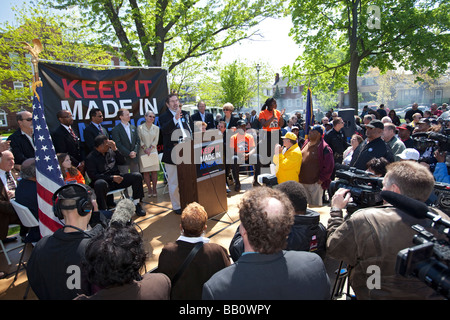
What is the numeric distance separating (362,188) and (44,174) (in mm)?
3754

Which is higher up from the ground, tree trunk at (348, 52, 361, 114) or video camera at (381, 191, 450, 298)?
tree trunk at (348, 52, 361, 114)

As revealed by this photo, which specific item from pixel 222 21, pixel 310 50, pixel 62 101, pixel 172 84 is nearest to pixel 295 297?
pixel 62 101

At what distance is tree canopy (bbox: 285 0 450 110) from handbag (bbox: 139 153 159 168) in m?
13.3

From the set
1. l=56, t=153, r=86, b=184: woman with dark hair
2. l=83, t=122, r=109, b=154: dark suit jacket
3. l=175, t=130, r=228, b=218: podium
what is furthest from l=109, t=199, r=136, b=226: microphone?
l=83, t=122, r=109, b=154: dark suit jacket

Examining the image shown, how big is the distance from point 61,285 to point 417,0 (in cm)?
2032

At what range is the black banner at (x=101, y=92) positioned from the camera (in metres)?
5.42

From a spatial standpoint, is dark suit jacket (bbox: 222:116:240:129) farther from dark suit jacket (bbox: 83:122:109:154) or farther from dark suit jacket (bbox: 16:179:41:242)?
dark suit jacket (bbox: 16:179:41:242)

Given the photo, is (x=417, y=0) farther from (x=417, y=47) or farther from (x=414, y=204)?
(x=414, y=204)

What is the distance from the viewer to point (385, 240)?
5.69ft

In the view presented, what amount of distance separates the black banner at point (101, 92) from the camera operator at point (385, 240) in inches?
224

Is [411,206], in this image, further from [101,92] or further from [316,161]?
[101,92]

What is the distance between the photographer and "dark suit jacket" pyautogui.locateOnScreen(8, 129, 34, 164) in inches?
193

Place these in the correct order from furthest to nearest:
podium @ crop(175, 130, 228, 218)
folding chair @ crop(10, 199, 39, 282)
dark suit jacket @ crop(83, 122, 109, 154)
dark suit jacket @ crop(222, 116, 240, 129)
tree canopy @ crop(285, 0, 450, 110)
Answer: tree canopy @ crop(285, 0, 450, 110)
dark suit jacket @ crop(222, 116, 240, 129)
dark suit jacket @ crop(83, 122, 109, 154)
podium @ crop(175, 130, 228, 218)
folding chair @ crop(10, 199, 39, 282)

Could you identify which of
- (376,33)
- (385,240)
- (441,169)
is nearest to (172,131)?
(385,240)
